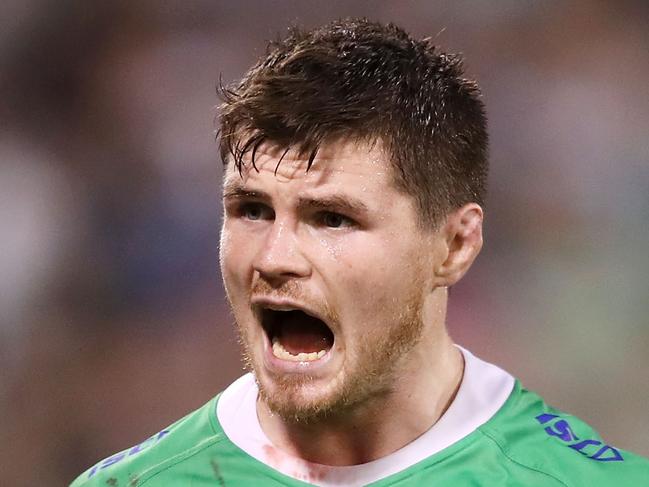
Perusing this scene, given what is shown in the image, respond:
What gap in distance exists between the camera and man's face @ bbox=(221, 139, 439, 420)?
6.73 feet

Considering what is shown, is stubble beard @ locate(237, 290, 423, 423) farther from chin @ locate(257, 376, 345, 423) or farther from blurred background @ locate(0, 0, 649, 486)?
blurred background @ locate(0, 0, 649, 486)

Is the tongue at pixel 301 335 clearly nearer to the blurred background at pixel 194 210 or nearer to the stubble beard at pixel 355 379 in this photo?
the stubble beard at pixel 355 379

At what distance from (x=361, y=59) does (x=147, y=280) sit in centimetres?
213

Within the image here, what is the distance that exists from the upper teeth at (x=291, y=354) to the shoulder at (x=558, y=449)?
0.40m

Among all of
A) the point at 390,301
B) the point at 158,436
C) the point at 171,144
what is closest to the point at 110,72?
the point at 171,144

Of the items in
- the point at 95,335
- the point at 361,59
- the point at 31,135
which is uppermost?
the point at 361,59

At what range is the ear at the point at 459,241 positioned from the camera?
7.39ft

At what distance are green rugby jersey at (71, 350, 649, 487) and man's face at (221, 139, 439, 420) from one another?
18 cm

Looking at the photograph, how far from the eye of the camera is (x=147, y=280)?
4.08m

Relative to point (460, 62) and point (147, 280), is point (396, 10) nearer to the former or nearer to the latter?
point (147, 280)

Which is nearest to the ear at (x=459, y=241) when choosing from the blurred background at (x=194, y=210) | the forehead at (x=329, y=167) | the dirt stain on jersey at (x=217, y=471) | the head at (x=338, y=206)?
the head at (x=338, y=206)

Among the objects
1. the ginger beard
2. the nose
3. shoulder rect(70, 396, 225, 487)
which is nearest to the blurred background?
shoulder rect(70, 396, 225, 487)

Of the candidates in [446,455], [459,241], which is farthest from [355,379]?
[459,241]

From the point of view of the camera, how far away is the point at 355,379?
213cm
